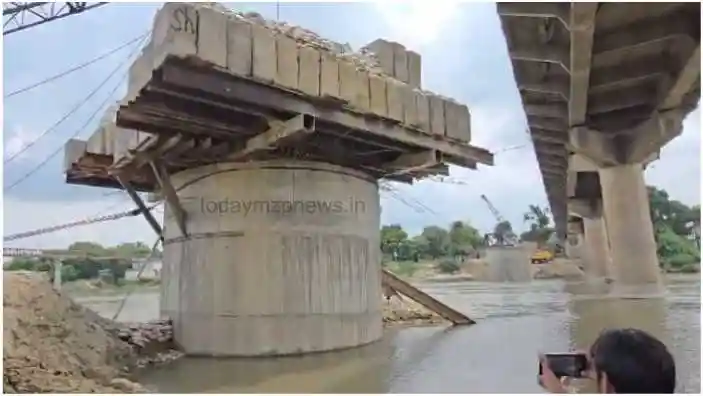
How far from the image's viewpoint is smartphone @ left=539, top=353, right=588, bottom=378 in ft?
9.82

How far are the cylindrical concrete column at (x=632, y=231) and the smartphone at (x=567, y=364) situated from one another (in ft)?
68.4

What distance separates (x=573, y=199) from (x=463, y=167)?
90.4ft

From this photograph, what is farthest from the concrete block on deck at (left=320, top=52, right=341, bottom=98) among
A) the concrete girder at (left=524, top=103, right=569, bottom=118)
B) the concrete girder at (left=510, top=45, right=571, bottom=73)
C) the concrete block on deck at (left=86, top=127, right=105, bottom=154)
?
the concrete girder at (left=524, top=103, right=569, bottom=118)

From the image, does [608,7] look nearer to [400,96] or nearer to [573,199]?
[400,96]

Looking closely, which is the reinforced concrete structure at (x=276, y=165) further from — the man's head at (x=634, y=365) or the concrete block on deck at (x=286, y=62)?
the man's head at (x=634, y=365)

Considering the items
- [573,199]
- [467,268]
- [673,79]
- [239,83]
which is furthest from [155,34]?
[467,268]

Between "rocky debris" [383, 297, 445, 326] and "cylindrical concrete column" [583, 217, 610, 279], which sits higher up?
"cylindrical concrete column" [583, 217, 610, 279]

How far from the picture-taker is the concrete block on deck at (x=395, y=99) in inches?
456

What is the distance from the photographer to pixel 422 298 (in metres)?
16.3

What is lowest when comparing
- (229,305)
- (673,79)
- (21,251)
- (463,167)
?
(229,305)

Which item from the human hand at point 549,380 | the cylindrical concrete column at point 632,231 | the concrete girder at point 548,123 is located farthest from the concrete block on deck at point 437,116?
the cylindrical concrete column at point 632,231

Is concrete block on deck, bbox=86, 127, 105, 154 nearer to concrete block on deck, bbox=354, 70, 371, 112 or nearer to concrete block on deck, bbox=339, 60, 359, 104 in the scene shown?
concrete block on deck, bbox=339, 60, 359, 104

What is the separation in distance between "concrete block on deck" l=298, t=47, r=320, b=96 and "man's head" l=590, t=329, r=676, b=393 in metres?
8.16

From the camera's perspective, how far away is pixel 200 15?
8.78 metres
